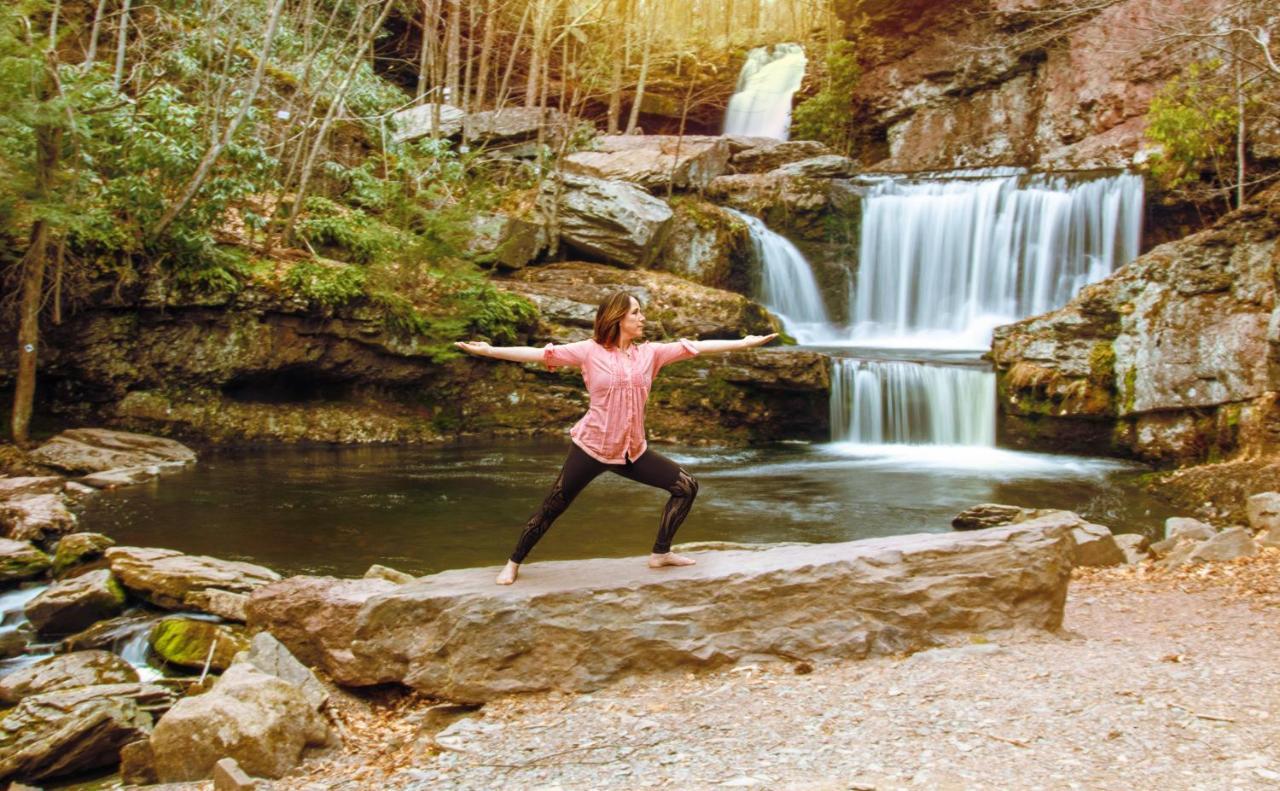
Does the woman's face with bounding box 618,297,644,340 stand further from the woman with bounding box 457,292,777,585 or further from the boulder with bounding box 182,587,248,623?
the boulder with bounding box 182,587,248,623

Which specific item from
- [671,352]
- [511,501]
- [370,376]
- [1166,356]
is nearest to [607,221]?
[370,376]

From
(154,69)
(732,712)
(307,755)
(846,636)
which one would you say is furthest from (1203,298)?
(154,69)

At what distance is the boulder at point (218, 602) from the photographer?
22.5ft

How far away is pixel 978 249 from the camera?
20453mm

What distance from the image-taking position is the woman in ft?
16.2

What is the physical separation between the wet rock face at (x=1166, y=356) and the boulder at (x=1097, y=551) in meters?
5.22

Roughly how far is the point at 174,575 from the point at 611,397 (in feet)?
14.2

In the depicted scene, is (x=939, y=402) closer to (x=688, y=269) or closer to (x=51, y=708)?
(x=688, y=269)

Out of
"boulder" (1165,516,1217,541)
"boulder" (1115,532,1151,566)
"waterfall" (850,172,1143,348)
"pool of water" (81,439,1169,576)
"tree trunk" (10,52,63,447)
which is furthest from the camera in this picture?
"waterfall" (850,172,1143,348)

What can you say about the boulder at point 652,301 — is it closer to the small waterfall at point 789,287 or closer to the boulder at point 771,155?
the small waterfall at point 789,287

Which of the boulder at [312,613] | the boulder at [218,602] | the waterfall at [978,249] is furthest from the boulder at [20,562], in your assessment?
the waterfall at [978,249]

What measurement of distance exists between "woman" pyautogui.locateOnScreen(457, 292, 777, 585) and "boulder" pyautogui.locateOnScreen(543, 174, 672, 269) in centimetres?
1515

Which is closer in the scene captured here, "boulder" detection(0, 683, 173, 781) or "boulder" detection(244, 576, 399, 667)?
"boulder" detection(0, 683, 173, 781)

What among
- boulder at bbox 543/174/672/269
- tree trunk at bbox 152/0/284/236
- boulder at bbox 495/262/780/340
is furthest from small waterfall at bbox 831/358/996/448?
tree trunk at bbox 152/0/284/236
